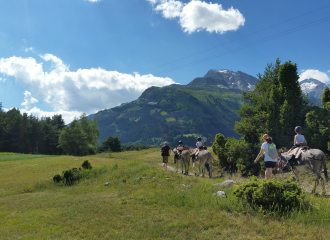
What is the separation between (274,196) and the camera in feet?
24.9

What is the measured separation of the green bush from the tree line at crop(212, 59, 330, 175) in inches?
556

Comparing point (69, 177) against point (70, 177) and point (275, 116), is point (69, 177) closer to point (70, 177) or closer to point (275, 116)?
point (70, 177)

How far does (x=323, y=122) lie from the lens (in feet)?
63.8

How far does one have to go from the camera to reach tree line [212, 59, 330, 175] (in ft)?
64.8

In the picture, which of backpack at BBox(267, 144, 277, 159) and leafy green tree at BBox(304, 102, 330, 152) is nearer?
backpack at BBox(267, 144, 277, 159)

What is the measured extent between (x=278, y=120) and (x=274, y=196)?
17.1m

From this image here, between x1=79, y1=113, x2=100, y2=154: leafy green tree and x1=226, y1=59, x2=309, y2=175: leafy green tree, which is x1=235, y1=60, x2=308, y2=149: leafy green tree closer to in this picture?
x1=226, y1=59, x2=309, y2=175: leafy green tree

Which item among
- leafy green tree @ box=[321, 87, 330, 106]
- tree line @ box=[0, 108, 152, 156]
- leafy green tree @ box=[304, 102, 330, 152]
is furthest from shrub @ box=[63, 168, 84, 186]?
tree line @ box=[0, 108, 152, 156]

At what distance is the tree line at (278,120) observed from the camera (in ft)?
64.8

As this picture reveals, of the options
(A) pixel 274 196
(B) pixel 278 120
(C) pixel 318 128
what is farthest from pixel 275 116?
(A) pixel 274 196

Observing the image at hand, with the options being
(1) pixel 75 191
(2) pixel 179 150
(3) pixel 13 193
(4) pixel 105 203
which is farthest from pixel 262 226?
(3) pixel 13 193

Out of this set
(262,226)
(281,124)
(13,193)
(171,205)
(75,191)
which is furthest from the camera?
(281,124)

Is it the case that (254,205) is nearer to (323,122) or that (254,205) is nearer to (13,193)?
(323,122)

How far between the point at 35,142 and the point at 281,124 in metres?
105
